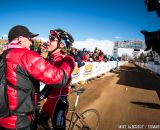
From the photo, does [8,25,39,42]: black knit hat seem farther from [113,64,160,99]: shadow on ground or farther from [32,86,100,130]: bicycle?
[113,64,160,99]: shadow on ground

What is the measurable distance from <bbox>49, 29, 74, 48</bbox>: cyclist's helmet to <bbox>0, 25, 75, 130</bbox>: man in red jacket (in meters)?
1.38

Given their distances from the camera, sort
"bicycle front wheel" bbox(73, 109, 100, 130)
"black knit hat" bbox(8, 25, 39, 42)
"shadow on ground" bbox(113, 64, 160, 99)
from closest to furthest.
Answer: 1. "black knit hat" bbox(8, 25, 39, 42)
2. "bicycle front wheel" bbox(73, 109, 100, 130)
3. "shadow on ground" bbox(113, 64, 160, 99)

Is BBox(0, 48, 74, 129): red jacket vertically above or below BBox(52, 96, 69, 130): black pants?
above

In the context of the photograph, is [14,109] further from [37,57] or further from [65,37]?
[65,37]

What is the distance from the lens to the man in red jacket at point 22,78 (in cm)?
291

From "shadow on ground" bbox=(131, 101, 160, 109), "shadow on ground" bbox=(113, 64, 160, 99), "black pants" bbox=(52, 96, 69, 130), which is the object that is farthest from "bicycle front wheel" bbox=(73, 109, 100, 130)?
"shadow on ground" bbox=(113, 64, 160, 99)

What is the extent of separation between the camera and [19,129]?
3.01m

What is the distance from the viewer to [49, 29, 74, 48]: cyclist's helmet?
173 inches

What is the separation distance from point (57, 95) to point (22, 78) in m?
1.63

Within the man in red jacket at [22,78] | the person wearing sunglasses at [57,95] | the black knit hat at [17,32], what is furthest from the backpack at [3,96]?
the person wearing sunglasses at [57,95]

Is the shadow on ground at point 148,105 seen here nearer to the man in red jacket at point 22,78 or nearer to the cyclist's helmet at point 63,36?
the cyclist's helmet at point 63,36

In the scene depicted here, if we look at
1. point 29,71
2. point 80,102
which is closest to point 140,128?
point 80,102

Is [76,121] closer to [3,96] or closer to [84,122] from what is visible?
[84,122]

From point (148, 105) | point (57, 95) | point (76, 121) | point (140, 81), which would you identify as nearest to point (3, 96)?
point (57, 95)
